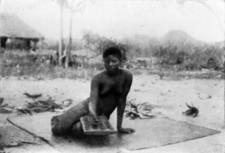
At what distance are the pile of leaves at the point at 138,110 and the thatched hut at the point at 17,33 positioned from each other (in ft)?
5.02

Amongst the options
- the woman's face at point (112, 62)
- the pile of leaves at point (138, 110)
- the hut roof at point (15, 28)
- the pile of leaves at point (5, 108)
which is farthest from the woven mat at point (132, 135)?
the hut roof at point (15, 28)

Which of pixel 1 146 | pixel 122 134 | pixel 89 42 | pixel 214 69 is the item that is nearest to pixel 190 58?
pixel 214 69

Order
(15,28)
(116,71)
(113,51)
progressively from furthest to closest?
(15,28) → (116,71) → (113,51)

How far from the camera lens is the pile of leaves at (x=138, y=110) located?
439 cm

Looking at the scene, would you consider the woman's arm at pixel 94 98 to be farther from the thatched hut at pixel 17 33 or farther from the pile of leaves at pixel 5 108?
the pile of leaves at pixel 5 108

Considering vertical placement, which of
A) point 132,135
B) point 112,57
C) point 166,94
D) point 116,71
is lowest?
point 132,135

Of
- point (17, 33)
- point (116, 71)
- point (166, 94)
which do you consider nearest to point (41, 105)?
point (17, 33)

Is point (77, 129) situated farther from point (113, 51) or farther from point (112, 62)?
point (113, 51)

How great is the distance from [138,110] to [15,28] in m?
1.94

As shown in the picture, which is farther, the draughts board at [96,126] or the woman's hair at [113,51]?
the woman's hair at [113,51]

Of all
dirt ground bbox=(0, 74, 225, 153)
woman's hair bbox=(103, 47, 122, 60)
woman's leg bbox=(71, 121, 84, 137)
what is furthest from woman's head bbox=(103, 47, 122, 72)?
dirt ground bbox=(0, 74, 225, 153)

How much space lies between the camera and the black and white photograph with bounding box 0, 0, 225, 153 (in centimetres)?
334

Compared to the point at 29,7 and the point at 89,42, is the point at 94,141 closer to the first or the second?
the point at 89,42

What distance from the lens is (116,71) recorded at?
3287 millimetres
